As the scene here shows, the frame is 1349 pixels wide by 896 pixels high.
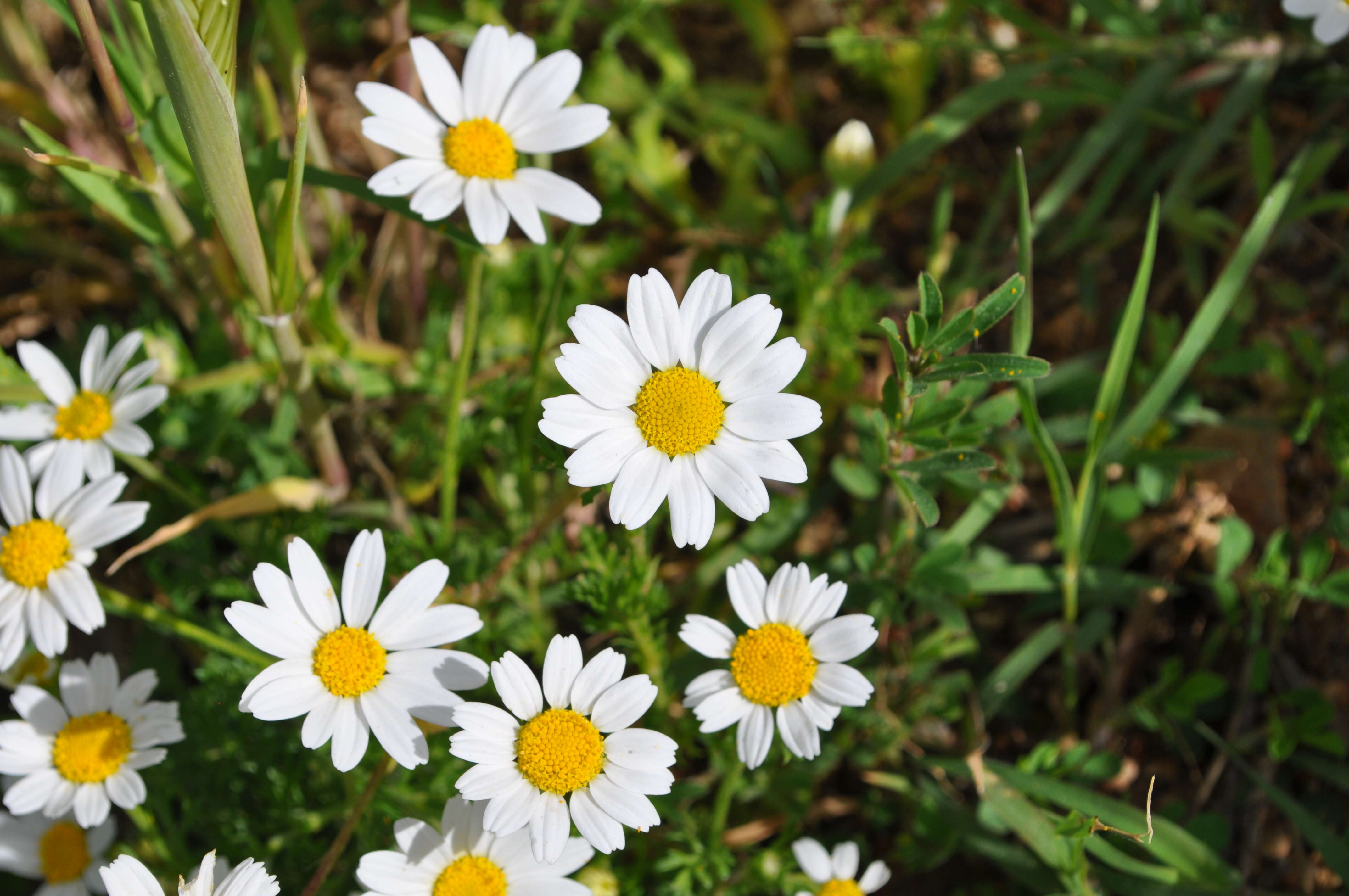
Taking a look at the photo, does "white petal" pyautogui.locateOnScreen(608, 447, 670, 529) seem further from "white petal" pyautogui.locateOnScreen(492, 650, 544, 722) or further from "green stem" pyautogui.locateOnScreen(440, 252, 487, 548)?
"green stem" pyautogui.locateOnScreen(440, 252, 487, 548)

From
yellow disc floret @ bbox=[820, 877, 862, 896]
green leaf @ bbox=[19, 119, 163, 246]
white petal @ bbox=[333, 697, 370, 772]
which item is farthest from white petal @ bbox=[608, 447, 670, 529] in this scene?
green leaf @ bbox=[19, 119, 163, 246]

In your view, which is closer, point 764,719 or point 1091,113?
point 764,719

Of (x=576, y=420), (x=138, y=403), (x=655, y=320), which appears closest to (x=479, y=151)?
(x=655, y=320)

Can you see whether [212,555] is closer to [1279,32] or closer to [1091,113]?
[1091,113]

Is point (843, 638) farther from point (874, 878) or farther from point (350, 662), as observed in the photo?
point (350, 662)

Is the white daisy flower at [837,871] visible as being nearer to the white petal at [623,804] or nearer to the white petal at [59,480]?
the white petal at [623,804]

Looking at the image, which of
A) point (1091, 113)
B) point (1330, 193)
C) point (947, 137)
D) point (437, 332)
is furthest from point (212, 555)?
point (1330, 193)
